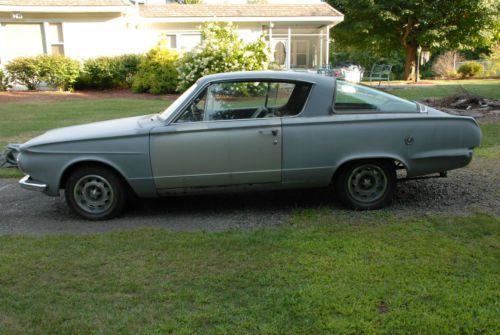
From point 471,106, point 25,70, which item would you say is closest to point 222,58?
point 471,106

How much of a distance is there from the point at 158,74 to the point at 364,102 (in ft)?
48.8

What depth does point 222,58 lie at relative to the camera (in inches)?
612

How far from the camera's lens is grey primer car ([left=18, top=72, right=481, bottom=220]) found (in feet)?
16.2

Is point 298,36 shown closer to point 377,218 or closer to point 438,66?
point 438,66

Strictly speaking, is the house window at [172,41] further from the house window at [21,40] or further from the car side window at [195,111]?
the car side window at [195,111]

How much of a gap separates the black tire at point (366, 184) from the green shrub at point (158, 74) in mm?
14463

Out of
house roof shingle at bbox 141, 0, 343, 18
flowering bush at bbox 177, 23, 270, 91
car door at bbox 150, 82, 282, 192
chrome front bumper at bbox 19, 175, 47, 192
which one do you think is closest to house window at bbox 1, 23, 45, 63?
house roof shingle at bbox 141, 0, 343, 18

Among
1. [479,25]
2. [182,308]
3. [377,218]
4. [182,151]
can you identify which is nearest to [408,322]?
[182,308]

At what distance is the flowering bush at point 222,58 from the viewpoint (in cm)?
1542

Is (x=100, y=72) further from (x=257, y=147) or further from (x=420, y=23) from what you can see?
(x=420, y=23)

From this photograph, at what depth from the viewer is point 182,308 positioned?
129 inches

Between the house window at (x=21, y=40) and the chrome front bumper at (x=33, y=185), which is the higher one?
the house window at (x=21, y=40)

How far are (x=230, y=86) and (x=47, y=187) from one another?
2.20 m

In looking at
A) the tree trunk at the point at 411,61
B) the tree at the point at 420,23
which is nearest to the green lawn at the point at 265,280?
the tree at the point at 420,23
